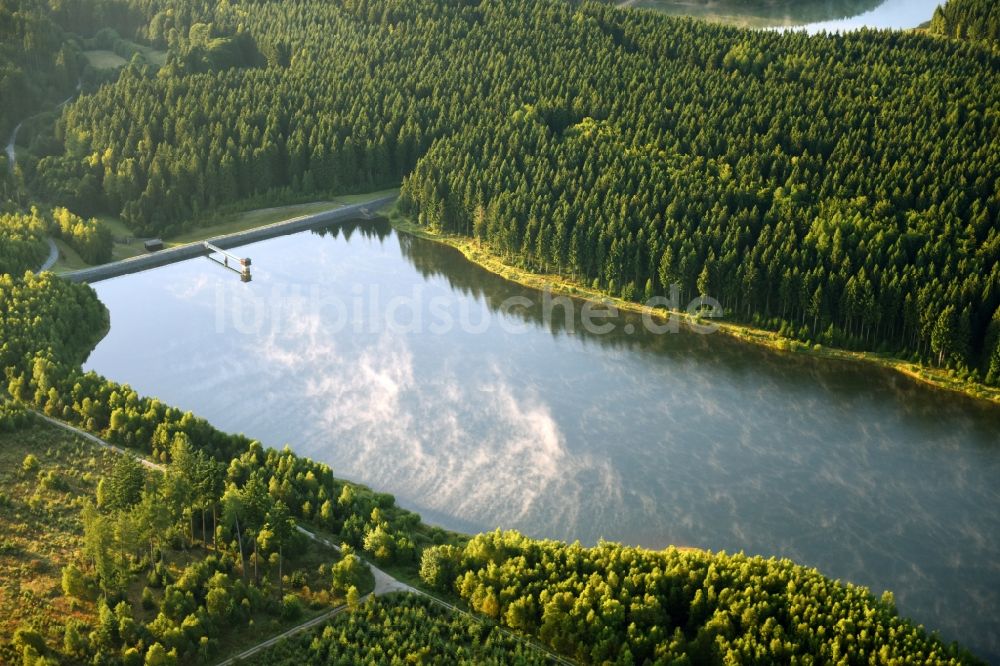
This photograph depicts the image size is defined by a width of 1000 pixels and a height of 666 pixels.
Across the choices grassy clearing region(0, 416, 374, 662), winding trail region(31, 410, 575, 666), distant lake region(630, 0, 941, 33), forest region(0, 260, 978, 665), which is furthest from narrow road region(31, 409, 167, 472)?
distant lake region(630, 0, 941, 33)

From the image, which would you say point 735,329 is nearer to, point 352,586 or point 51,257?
point 352,586

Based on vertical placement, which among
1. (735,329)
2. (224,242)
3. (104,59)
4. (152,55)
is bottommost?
(224,242)

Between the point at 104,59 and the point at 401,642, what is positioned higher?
the point at 104,59

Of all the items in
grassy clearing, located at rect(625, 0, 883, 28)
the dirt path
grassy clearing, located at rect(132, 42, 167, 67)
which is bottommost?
the dirt path

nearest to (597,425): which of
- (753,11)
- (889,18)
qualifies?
(753,11)

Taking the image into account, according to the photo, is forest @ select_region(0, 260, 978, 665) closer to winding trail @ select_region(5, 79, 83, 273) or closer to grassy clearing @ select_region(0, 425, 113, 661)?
grassy clearing @ select_region(0, 425, 113, 661)

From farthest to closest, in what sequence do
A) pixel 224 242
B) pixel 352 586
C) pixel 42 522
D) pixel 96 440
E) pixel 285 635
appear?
pixel 224 242 → pixel 96 440 → pixel 42 522 → pixel 352 586 → pixel 285 635

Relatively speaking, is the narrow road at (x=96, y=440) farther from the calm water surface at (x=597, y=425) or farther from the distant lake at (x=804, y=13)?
the distant lake at (x=804, y=13)

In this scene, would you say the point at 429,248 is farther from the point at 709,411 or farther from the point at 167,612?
the point at 167,612
